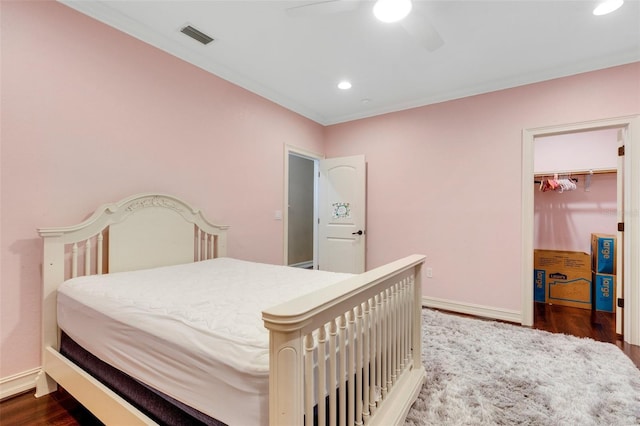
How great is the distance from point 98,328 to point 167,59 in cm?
223

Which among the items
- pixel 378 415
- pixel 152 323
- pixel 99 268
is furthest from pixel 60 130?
pixel 378 415

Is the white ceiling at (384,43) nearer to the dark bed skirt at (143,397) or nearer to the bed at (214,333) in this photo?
the bed at (214,333)

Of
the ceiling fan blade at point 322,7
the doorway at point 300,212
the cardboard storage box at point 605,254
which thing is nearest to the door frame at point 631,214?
the cardboard storage box at point 605,254

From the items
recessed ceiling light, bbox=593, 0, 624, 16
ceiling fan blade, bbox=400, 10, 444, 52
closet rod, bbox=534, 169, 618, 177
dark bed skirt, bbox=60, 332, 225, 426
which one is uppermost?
recessed ceiling light, bbox=593, 0, 624, 16

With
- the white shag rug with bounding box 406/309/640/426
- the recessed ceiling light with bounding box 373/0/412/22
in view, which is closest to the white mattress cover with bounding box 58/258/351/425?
the white shag rug with bounding box 406/309/640/426

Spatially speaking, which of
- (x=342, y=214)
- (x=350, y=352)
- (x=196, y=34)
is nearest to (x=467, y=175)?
(x=342, y=214)

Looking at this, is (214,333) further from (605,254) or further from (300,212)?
(300,212)

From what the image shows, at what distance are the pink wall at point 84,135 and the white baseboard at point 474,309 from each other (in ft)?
7.97

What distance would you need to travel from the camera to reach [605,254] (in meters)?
3.28

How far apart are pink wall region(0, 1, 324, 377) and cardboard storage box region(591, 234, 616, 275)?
4082 millimetres

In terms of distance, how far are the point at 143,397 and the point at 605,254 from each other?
14.7 feet

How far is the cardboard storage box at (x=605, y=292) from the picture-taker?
10.8 ft

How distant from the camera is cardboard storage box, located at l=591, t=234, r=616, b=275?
326cm

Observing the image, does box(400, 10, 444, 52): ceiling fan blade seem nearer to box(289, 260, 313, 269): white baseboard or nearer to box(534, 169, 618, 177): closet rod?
box(534, 169, 618, 177): closet rod
